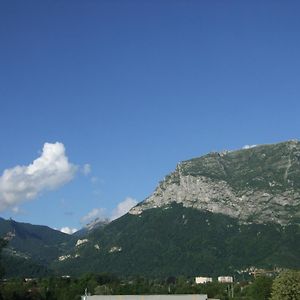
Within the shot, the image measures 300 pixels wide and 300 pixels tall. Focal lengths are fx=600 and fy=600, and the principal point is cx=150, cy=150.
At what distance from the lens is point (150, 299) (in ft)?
414

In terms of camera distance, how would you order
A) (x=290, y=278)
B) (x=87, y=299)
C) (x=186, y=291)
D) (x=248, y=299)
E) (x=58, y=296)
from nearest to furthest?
(x=290, y=278) < (x=87, y=299) < (x=248, y=299) < (x=58, y=296) < (x=186, y=291)

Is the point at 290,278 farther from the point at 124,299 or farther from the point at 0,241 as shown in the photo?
the point at 0,241

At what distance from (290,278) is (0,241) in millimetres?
56070

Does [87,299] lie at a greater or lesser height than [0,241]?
lesser

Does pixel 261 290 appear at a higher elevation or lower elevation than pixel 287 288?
higher

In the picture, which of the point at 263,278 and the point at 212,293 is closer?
the point at 263,278

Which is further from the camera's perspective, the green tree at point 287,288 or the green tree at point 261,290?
the green tree at point 261,290

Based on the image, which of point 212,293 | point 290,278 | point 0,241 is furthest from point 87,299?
point 212,293

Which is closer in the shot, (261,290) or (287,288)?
(287,288)

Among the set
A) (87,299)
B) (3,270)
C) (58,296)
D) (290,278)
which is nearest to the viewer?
(3,270)

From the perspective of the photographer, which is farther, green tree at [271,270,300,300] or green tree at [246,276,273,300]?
green tree at [246,276,273,300]

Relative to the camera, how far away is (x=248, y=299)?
5773 inches

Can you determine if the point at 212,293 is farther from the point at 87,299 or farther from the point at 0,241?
the point at 0,241

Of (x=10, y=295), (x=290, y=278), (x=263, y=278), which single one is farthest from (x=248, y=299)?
(x=10, y=295)
